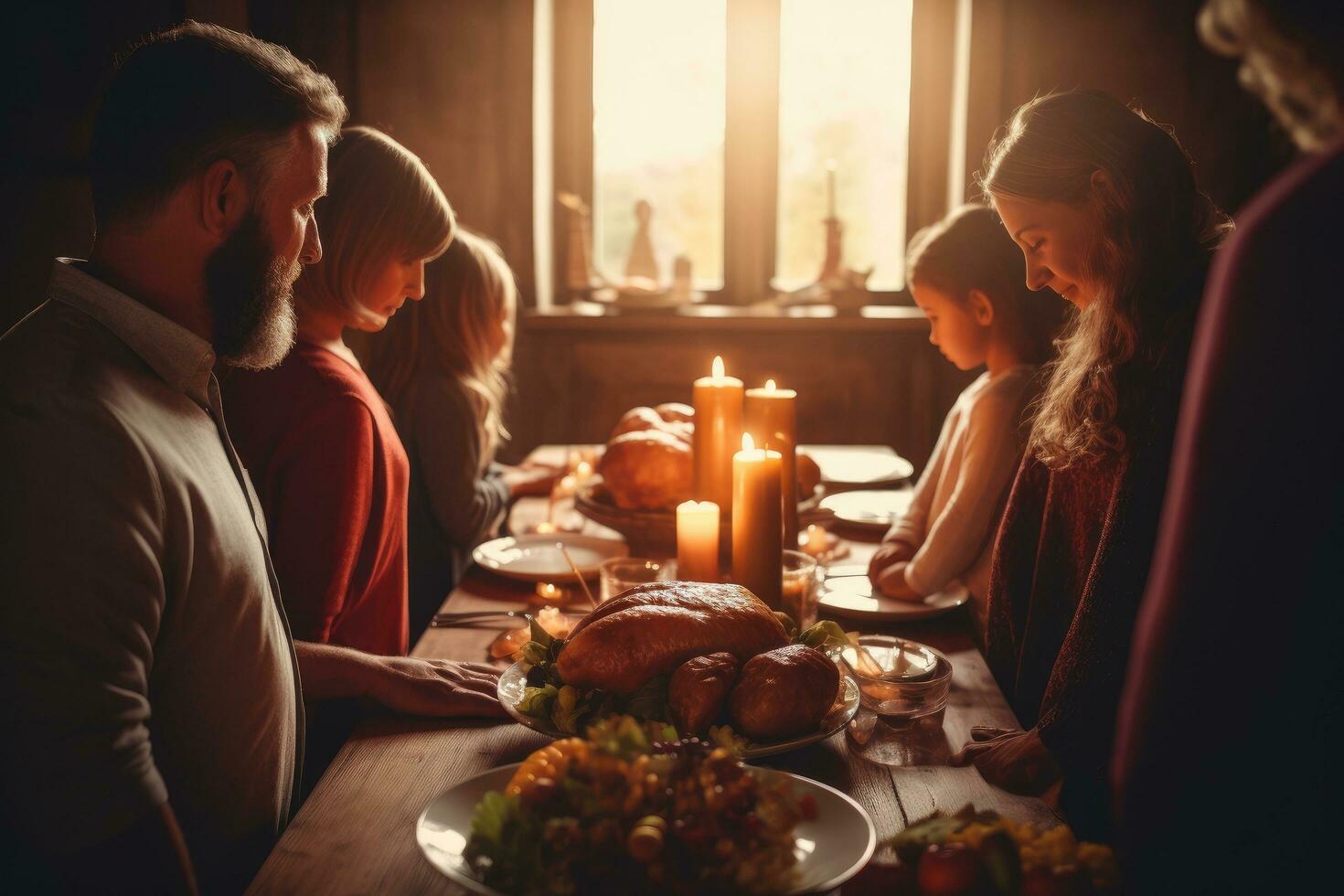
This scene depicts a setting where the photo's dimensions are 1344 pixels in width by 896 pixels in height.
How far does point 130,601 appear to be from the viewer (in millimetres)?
944

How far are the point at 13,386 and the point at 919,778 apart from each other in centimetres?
94

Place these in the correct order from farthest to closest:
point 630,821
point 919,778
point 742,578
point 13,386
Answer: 1. point 742,578
2. point 919,778
3. point 13,386
4. point 630,821

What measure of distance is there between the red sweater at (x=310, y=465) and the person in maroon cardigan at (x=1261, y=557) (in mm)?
1222

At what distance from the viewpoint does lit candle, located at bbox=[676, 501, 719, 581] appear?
1.54 meters

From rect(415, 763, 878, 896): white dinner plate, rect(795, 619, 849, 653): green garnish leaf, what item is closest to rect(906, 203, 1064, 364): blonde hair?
rect(795, 619, 849, 653): green garnish leaf

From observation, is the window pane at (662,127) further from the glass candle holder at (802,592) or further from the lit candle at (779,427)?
the glass candle holder at (802,592)

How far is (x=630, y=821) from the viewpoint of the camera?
785 mm

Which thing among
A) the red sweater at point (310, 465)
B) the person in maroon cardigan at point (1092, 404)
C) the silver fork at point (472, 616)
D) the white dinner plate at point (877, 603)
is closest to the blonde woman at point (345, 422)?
the red sweater at point (310, 465)

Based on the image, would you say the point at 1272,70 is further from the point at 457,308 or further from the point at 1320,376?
the point at 457,308

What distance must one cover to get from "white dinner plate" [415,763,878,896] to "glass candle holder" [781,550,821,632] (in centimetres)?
58

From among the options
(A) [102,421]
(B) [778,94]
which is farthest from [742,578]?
(B) [778,94]

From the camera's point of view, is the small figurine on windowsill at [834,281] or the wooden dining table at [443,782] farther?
the small figurine on windowsill at [834,281]

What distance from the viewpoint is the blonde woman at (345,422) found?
1.57 meters

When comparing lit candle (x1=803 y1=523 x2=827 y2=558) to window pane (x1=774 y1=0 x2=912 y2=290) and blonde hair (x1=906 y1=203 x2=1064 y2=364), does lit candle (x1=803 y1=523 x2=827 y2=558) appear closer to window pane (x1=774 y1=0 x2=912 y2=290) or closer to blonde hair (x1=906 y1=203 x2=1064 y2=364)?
blonde hair (x1=906 y1=203 x2=1064 y2=364)
